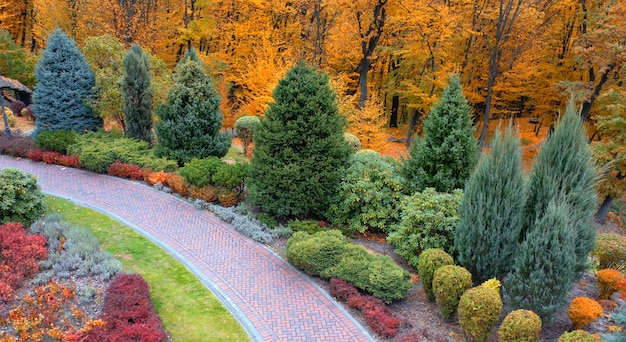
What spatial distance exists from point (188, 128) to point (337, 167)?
24.6 feet

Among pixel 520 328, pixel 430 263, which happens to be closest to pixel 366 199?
pixel 430 263

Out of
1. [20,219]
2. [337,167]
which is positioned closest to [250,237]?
[337,167]

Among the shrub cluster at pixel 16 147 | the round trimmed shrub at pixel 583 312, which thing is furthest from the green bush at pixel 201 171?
the round trimmed shrub at pixel 583 312

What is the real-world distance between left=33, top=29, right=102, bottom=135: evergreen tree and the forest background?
1.10 m

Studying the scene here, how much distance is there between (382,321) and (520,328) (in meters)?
2.68

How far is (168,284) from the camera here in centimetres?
976

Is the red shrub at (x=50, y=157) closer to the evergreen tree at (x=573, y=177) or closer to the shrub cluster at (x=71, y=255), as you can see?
the shrub cluster at (x=71, y=255)

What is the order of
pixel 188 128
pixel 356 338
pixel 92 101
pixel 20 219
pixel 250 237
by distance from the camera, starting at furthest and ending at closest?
1. pixel 92 101
2. pixel 188 128
3. pixel 250 237
4. pixel 20 219
5. pixel 356 338

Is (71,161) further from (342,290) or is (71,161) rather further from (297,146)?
(342,290)

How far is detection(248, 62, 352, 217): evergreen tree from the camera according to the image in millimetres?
12438

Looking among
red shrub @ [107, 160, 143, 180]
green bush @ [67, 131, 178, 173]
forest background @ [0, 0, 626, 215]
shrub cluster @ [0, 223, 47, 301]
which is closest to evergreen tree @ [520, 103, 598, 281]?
shrub cluster @ [0, 223, 47, 301]

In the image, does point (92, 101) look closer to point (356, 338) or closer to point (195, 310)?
point (195, 310)

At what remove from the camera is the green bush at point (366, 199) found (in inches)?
499

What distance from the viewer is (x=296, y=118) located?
41.2 feet
